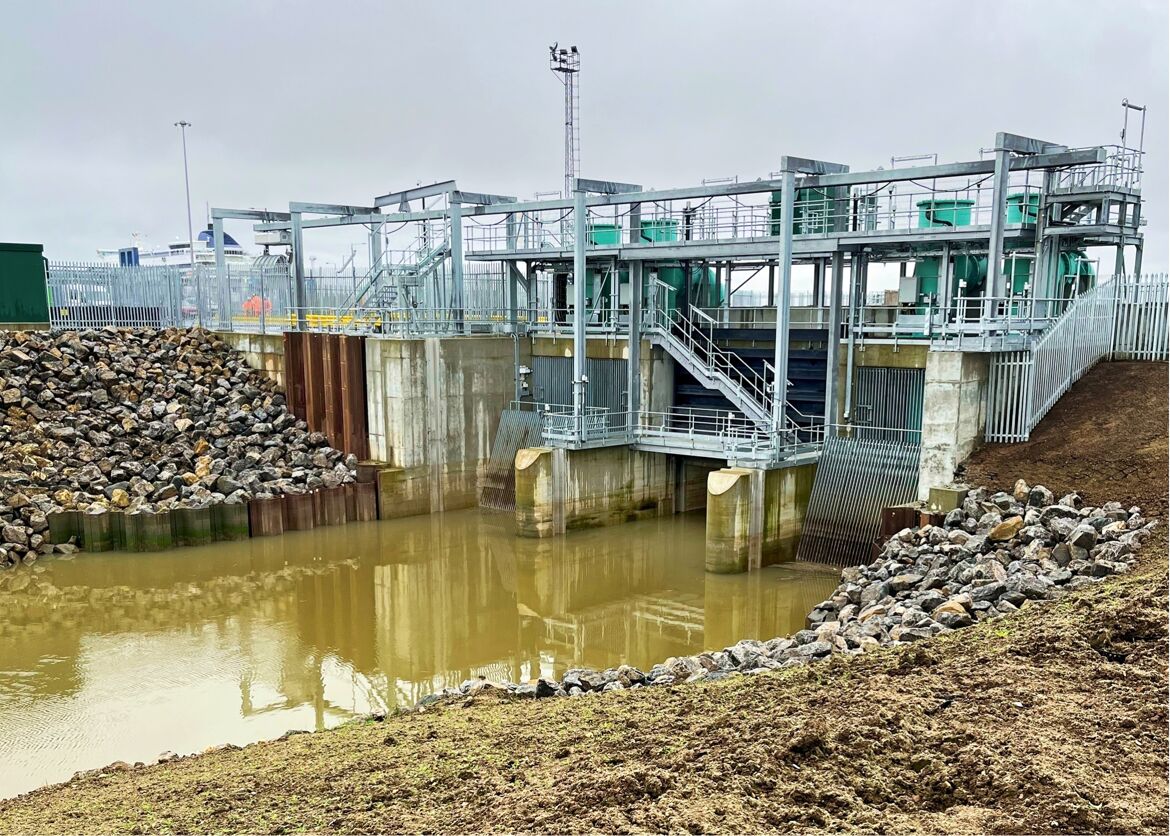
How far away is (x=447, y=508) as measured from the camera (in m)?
23.9

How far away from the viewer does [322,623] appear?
16312mm

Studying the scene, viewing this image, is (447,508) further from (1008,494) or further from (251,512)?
(1008,494)

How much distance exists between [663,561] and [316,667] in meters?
8.26

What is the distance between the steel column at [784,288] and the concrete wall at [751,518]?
1.40 meters

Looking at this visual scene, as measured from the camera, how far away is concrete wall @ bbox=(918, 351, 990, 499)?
1582 cm

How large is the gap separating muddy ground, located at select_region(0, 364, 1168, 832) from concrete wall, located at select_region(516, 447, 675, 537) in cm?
1125

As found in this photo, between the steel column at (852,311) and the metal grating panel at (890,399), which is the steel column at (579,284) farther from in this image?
the metal grating panel at (890,399)

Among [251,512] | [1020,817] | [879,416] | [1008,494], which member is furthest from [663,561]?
[1020,817]

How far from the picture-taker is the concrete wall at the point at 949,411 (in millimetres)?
15820

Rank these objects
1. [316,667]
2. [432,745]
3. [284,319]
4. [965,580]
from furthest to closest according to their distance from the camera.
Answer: [284,319] → [316,667] → [965,580] → [432,745]

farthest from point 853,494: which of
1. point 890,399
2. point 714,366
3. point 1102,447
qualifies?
point 714,366

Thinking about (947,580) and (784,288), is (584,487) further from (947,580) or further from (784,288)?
(947,580)

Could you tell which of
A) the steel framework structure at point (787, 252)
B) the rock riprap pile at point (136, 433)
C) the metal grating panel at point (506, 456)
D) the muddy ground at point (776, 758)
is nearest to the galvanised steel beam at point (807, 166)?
the steel framework structure at point (787, 252)

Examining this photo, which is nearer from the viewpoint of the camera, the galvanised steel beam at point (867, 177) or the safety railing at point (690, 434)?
the galvanised steel beam at point (867, 177)
